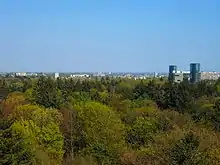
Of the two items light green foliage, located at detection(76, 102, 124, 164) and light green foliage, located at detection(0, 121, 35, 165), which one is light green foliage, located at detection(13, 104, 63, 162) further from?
light green foliage, located at detection(0, 121, 35, 165)

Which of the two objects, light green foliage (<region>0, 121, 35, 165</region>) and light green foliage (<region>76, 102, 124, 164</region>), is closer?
light green foliage (<region>0, 121, 35, 165</region>)

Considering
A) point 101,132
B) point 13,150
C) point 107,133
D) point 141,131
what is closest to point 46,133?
point 101,132

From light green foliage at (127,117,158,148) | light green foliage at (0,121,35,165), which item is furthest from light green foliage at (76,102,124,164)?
light green foliage at (0,121,35,165)

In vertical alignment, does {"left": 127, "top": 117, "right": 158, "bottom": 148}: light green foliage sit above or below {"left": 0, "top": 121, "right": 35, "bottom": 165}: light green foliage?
below

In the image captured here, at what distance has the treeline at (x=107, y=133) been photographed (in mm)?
26172

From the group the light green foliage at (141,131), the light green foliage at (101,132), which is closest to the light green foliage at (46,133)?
the light green foliage at (101,132)

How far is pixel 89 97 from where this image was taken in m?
64.4

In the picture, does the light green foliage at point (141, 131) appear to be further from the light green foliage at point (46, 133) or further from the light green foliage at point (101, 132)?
the light green foliage at point (46, 133)

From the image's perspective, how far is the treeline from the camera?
26.2 meters

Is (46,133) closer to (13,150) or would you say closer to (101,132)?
(101,132)

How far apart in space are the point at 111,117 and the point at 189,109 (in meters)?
19.8

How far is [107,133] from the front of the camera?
128 ft

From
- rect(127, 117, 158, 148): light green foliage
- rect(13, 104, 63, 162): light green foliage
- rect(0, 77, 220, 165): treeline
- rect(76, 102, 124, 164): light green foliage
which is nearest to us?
rect(0, 77, 220, 165): treeline

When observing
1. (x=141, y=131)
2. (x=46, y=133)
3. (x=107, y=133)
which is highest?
(x=46, y=133)
